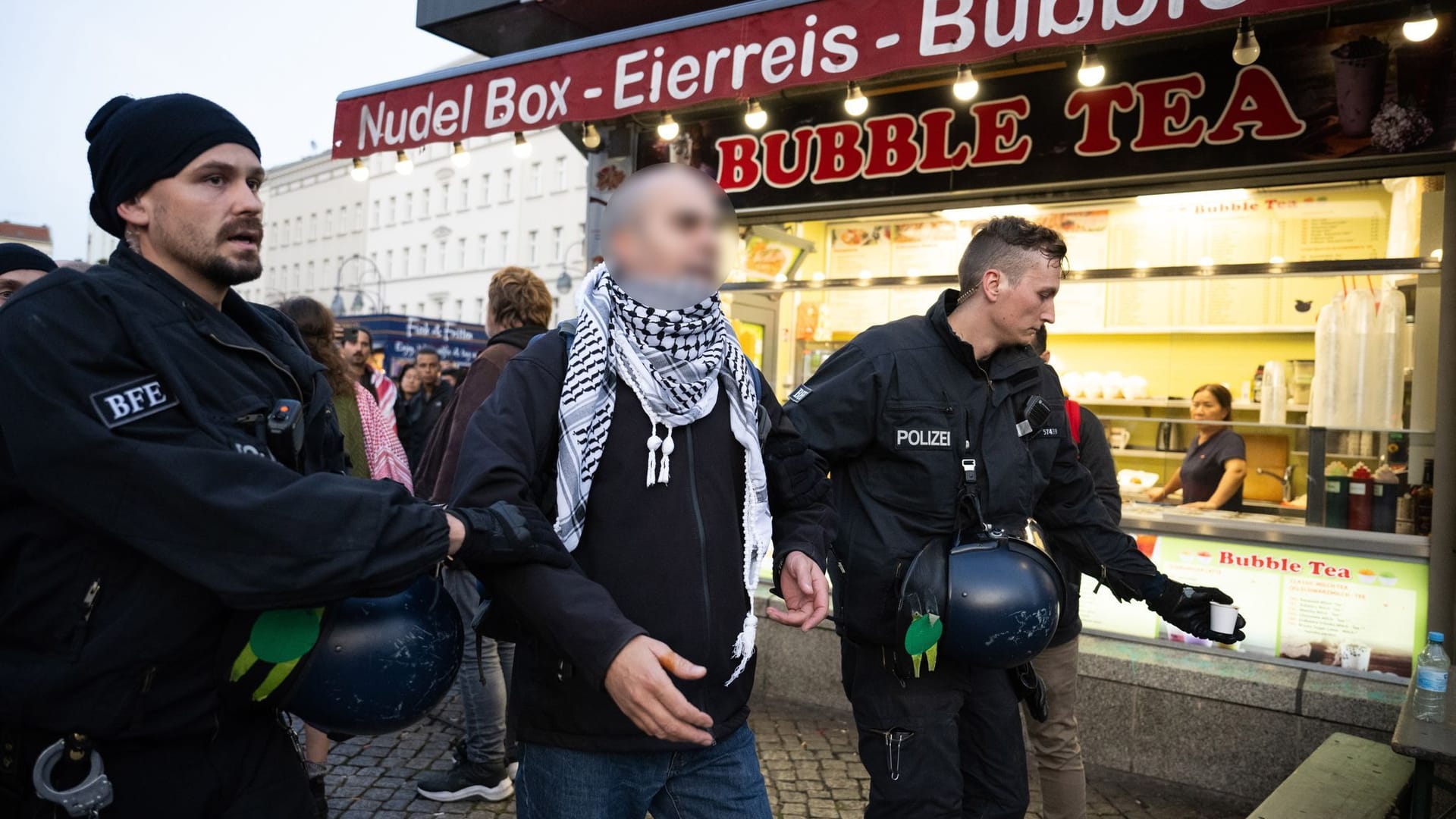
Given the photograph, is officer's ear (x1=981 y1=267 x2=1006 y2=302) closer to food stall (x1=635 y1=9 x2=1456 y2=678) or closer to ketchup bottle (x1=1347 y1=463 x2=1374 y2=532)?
food stall (x1=635 y1=9 x2=1456 y2=678)

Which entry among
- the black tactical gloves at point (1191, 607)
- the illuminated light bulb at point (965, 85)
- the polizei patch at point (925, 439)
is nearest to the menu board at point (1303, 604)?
the black tactical gloves at point (1191, 607)

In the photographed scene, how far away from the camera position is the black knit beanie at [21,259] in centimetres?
335

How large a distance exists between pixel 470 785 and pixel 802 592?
8.71ft

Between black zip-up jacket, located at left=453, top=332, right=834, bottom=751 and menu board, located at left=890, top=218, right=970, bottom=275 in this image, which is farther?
menu board, located at left=890, top=218, right=970, bottom=275

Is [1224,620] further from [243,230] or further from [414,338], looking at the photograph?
[414,338]

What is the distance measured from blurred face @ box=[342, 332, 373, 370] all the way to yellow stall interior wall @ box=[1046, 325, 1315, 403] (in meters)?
4.60

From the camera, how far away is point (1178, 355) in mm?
6691

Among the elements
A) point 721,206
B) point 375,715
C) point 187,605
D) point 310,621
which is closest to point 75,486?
point 187,605

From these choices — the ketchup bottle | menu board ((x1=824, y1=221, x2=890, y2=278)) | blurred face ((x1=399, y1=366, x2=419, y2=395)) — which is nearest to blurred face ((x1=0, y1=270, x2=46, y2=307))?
menu board ((x1=824, y1=221, x2=890, y2=278))

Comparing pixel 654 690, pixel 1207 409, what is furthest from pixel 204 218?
pixel 1207 409

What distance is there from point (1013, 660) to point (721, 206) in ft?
4.34

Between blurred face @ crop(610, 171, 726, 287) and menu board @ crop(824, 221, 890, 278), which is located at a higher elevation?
menu board @ crop(824, 221, 890, 278)

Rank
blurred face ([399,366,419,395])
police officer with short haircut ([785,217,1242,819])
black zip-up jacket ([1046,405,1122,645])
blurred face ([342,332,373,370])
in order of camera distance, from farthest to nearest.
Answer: blurred face ([399,366,419,395]) < blurred face ([342,332,373,370]) < black zip-up jacket ([1046,405,1122,645]) < police officer with short haircut ([785,217,1242,819])

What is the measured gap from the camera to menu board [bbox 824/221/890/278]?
21.4 ft
